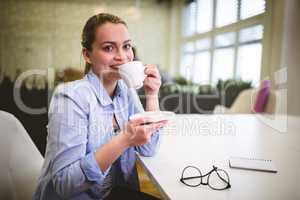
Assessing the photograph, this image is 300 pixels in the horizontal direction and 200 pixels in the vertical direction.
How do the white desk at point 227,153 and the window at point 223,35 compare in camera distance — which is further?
the window at point 223,35

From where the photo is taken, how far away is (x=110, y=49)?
63 centimetres

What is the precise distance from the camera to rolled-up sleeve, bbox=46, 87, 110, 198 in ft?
2.02

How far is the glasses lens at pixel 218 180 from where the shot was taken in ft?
2.13

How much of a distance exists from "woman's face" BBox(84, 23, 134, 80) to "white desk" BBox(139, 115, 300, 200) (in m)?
0.29

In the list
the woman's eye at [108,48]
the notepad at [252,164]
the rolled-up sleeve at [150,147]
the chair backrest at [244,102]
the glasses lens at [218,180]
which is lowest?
the glasses lens at [218,180]

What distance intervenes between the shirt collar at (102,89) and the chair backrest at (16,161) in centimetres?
21

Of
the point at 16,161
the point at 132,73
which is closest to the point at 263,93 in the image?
the point at 132,73

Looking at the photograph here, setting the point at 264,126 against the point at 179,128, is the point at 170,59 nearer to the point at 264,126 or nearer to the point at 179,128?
the point at 179,128

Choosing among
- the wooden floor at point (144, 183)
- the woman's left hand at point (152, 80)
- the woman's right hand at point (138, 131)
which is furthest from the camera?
the wooden floor at point (144, 183)

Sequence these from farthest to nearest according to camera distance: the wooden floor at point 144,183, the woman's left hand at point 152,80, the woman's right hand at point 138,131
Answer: the wooden floor at point 144,183, the woman's left hand at point 152,80, the woman's right hand at point 138,131

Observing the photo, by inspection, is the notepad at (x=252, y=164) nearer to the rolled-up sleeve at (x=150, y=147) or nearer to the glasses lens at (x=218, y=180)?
the glasses lens at (x=218, y=180)

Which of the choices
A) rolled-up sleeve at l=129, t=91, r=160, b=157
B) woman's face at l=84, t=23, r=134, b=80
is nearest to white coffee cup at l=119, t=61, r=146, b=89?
woman's face at l=84, t=23, r=134, b=80

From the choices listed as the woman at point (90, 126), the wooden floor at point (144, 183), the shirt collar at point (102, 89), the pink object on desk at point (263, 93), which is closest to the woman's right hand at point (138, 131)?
the woman at point (90, 126)

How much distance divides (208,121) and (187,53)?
0.94ft
